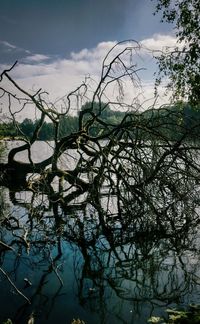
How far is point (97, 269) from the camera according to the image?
5320 mm

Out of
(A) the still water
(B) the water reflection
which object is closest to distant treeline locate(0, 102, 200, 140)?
(B) the water reflection

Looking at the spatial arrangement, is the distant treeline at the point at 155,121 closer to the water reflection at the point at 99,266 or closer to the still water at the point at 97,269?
the water reflection at the point at 99,266

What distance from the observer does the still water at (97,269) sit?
3.99m

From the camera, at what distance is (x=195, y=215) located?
27.1 feet

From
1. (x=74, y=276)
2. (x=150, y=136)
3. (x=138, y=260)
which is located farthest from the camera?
(x=150, y=136)

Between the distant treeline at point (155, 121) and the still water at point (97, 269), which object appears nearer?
the still water at point (97, 269)

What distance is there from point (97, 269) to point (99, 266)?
124 mm

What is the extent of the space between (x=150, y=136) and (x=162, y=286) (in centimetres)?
351

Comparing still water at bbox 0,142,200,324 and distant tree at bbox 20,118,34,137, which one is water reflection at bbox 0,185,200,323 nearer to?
still water at bbox 0,142,200,324

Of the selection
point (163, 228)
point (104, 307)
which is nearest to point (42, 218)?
point (163, 228)

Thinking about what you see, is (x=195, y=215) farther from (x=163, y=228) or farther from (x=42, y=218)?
(x=42, y=218)

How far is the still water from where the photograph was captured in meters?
3.99

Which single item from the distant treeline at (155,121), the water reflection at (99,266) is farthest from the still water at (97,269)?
the distant treeline at (155,121)

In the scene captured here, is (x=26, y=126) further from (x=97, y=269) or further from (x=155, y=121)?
(x=97, y=269)
